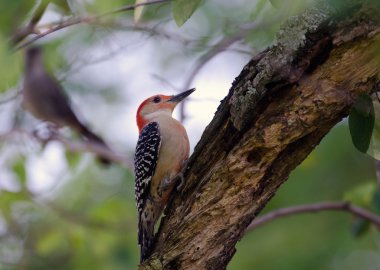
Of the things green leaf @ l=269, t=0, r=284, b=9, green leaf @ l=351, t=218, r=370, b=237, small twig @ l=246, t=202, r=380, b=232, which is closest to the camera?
green leaf @ l=269, t=0, r=284, b=9

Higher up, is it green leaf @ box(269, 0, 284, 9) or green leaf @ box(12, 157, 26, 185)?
green leaf @ box(12, 157, 26, 185)

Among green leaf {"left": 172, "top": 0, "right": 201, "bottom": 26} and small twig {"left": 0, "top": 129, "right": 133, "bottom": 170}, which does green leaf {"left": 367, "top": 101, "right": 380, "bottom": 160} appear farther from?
small twig {"left": 0, "top": 129, "right": 133, "bottom": 170}

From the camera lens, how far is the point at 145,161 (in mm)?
6285

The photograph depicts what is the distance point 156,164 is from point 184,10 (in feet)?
8.31

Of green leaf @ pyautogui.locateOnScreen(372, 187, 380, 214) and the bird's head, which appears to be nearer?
green leaf @ pyautogui.locateOnScreen(372, 187, 380, 214)

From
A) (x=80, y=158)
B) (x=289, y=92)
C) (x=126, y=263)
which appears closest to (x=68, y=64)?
(x=80, y=158)

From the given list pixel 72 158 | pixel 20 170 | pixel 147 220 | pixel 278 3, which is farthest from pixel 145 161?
pixel 278 3

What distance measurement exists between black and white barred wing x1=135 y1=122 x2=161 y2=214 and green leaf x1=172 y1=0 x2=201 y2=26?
2.47 m

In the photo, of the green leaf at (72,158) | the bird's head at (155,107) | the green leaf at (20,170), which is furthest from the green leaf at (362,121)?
the green leaf at (20,170)

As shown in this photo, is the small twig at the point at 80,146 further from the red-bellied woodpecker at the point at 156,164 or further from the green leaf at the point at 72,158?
the red-bellied woodpecker at the point at 156,164

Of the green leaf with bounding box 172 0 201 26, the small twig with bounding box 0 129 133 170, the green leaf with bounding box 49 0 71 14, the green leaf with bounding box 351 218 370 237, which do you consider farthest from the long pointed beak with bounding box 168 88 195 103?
the green leaf with bounding box 172 0 201 26

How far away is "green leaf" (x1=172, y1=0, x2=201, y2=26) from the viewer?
3880 millimetres

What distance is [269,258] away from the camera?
8570 mm

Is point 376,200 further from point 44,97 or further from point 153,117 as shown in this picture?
point 44,97
